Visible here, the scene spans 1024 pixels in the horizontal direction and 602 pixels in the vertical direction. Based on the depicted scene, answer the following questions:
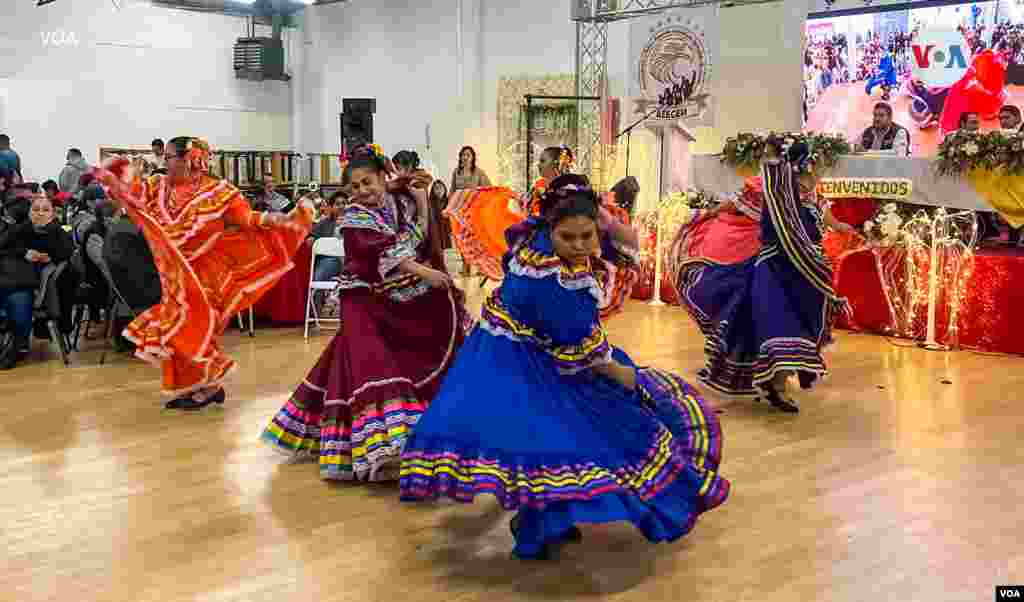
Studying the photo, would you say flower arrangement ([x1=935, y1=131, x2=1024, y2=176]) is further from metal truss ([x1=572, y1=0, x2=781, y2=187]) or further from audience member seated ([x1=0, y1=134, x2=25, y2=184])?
audience member seated ([x1=0, y1=134, x2=25, y2=184])

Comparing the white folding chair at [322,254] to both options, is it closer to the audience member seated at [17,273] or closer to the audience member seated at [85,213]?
the audience member seated at [85,213]

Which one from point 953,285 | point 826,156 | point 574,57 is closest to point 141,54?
point 574,57

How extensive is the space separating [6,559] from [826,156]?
638 centimetres

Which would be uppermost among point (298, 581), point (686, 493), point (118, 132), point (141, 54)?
point (141, 54)

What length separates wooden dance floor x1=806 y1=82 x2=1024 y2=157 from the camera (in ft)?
31.8

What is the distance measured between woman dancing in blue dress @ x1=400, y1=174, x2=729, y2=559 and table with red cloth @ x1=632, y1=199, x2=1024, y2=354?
9.78 ft

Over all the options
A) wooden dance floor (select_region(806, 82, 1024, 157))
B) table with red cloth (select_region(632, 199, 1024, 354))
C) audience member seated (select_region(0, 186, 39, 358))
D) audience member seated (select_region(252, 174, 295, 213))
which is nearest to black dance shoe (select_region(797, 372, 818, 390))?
table with red cloth (select_region(632, 199, 1024, 354))

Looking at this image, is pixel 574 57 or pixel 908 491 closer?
pixel 908 491

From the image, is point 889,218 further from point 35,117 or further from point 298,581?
point 35,117

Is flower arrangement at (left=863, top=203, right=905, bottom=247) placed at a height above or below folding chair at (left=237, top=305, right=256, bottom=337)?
above

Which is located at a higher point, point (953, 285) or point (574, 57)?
point (574, 57)

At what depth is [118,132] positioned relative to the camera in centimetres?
1400

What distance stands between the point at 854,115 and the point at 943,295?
333cm

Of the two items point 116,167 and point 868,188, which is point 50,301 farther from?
point 868,188
